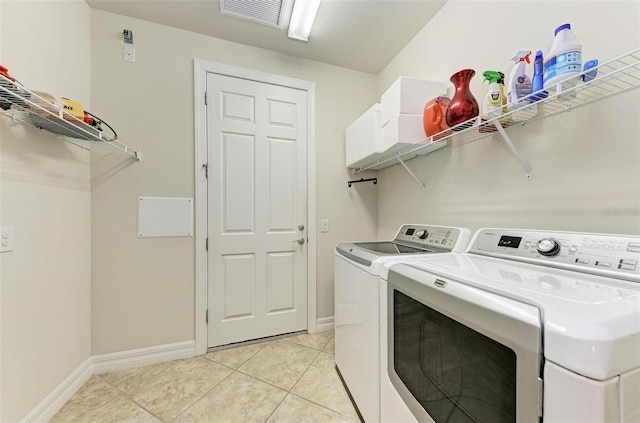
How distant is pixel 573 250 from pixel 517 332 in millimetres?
562

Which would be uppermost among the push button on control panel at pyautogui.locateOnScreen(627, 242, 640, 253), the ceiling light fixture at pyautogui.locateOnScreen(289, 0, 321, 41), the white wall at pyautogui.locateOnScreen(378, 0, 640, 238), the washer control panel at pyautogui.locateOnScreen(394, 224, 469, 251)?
the ceiling light fixture at pyautogui.locateOnScreen(289, 0, 321, 41)

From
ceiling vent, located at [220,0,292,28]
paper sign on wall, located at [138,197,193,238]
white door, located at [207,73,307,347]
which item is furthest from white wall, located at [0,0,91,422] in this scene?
ceiling vent, located at [220,0,292,28]

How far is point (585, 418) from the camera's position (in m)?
0.43

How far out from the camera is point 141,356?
1.86 m

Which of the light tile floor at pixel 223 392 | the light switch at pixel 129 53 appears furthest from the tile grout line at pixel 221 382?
the light switch at pixel 129 53

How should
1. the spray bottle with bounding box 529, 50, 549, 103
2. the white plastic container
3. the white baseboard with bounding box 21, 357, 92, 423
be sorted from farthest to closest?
the white baseboard with bounding box 21, 357, 92, 423
the spray bottle with bounding box 529, 50, 549, 103
the white plastic container

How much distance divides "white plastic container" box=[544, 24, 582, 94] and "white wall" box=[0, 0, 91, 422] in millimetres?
2374

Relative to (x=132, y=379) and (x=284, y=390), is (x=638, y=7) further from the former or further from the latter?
(x=132, y=379)

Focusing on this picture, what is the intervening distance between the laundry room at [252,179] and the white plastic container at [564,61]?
0.03 metres

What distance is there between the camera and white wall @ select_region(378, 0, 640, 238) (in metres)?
0.92

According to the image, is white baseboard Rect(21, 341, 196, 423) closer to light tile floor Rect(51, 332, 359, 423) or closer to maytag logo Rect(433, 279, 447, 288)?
light tile floor Rect(51, 332, 359, 423)

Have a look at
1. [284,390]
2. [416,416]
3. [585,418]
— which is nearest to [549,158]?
[585,418]

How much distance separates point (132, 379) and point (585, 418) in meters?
2.32

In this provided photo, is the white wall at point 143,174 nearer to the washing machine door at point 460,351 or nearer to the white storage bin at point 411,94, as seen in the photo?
the white storage bin at point 411,94
